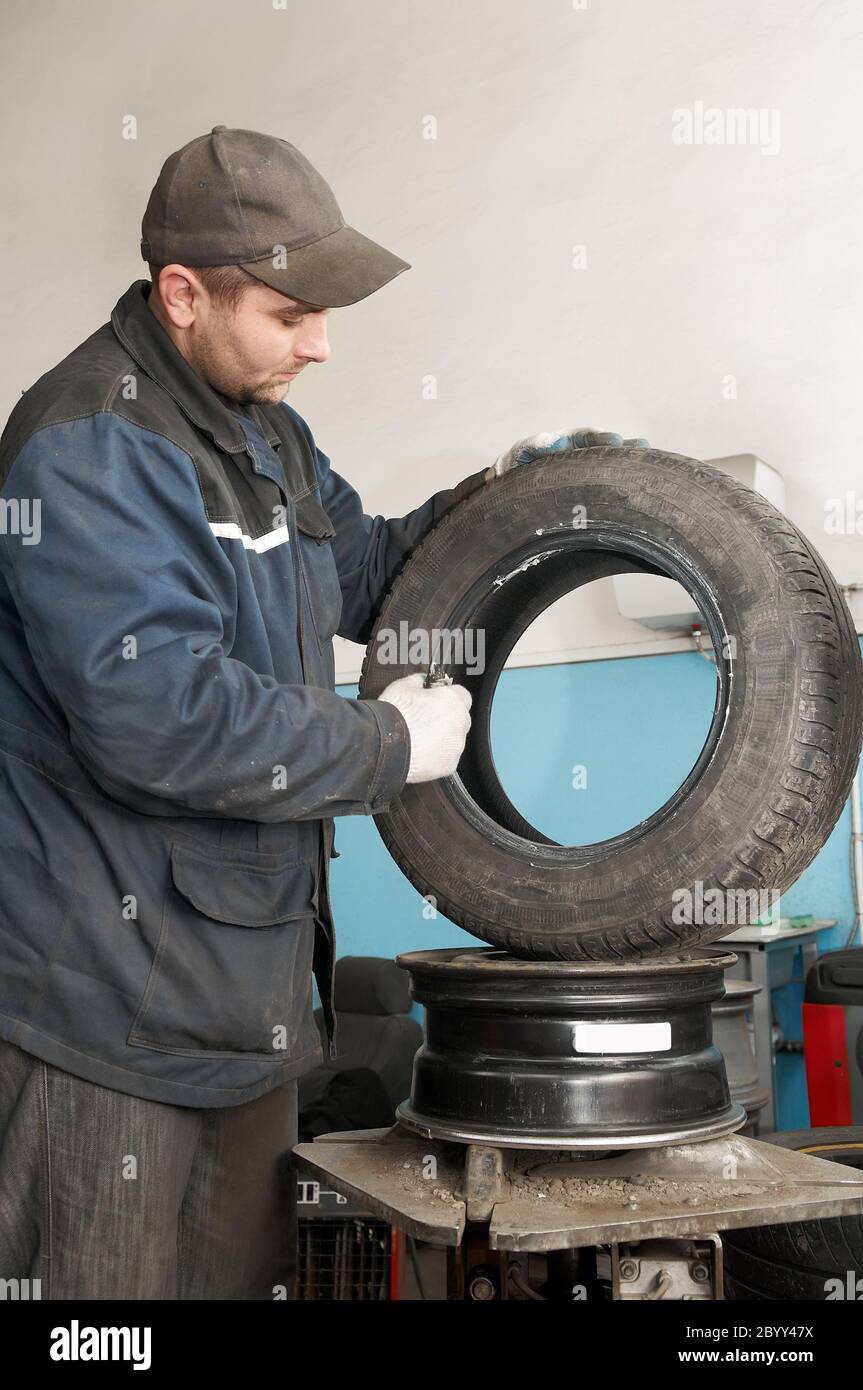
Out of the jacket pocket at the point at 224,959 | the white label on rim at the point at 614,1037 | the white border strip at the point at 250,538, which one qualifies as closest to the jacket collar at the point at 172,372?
the white border strip at the point at 250,538

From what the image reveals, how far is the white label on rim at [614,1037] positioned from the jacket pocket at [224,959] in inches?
14.3

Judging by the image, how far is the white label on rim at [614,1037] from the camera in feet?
4.41

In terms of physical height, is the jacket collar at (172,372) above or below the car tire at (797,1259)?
above

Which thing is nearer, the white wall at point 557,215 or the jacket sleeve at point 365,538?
the jacket sleeve at point 365,538

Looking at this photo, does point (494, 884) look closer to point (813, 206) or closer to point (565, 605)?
point (565, 605)

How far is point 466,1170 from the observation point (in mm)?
1340

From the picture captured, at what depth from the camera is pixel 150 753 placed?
1.28m

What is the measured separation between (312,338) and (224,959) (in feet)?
2.59

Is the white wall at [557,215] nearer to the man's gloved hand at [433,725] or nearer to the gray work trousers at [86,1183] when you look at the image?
the man's gloved hand at [433,725]

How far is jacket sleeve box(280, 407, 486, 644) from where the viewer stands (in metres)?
1.84

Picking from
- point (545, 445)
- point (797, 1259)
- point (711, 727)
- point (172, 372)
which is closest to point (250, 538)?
point (172, 372)

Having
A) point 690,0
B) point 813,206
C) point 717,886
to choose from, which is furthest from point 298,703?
point 690,0

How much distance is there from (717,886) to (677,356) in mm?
2558

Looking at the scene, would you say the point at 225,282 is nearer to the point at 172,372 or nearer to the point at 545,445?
the point at 172,372
